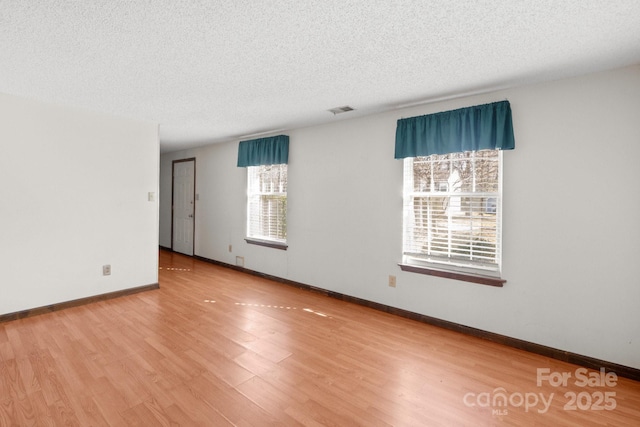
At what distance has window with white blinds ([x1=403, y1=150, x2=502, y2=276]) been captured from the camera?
2881 millimetres

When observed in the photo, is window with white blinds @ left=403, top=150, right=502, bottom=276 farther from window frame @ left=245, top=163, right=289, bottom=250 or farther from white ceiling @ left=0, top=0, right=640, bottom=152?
window frame @ left=245, top=163, right=289, bottom=250

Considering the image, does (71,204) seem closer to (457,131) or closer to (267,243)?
(267,243)

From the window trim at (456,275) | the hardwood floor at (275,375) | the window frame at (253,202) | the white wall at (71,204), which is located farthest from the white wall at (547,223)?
the white wall at (71,204)

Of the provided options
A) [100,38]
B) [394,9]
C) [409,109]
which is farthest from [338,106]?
[100,38]

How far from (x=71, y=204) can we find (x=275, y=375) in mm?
3100

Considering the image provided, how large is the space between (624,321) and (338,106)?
3.08 meters

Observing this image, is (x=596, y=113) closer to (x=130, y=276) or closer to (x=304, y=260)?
(x=304, y=260)

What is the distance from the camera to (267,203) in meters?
4.91

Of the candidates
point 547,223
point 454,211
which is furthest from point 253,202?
point 547,223

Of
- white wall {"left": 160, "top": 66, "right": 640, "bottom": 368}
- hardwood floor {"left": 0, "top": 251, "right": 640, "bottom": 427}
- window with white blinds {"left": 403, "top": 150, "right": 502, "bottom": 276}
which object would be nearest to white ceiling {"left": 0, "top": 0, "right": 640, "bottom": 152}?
white wall {"left": 160, "top": 66, "right": 640, "bottom": 368}

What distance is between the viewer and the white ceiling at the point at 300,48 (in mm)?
1655

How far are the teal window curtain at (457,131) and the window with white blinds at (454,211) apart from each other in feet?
0.50

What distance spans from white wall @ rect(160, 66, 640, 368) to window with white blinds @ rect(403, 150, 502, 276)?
12 centimetres

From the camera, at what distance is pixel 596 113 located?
2379mm
